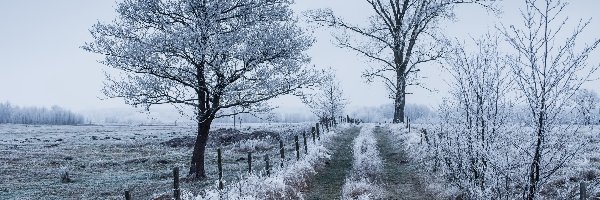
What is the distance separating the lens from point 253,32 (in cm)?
1566

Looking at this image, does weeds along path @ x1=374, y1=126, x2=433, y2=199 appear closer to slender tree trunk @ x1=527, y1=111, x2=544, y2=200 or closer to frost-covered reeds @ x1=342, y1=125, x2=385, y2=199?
frost-covered reeds @ x1=342, y1=125, x2=385, y2=199

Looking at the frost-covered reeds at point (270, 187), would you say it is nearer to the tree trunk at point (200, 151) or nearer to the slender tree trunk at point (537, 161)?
the tree trunk at point (200, 151)

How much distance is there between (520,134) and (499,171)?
72 centimetres

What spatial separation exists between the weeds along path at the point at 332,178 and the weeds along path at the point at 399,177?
4.08 ft

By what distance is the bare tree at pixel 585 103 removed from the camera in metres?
7.63

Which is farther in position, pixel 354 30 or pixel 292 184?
pixel 354 30

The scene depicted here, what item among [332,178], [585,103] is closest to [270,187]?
[332,178]

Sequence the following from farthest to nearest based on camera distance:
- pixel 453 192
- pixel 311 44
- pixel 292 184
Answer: pixel 311 44 < pixel 292 184 < pixel 453 192

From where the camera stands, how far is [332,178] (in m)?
15.1

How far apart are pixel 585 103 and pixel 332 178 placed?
8.43 m

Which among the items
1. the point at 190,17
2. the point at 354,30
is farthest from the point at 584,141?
the point at 354,30

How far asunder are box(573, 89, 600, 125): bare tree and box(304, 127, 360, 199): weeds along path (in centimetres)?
602

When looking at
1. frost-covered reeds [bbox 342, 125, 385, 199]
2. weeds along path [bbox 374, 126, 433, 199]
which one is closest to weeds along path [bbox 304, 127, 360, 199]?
frost-covered reeds [bbox 342, 125, 385, 199]

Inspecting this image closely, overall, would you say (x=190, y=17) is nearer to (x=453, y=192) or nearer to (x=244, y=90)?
(x=244, y=90)
